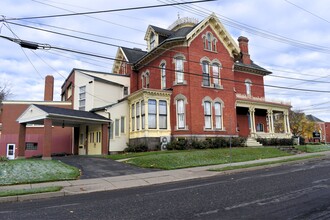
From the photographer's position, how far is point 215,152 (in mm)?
21234

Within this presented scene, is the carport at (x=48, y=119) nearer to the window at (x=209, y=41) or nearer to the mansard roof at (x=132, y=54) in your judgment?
the mansard roof at (x=132, y=54)

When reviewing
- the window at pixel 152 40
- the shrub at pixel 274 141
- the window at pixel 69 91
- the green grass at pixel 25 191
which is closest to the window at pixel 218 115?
the shrub at pixel 274 141

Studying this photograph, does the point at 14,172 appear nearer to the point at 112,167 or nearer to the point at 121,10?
the point at 112,167

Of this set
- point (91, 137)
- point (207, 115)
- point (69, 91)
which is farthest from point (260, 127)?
point (69, 91)

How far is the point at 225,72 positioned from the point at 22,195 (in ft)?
76.7

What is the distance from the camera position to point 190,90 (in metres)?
26.1

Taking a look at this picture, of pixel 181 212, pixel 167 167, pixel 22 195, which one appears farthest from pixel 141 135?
pixel 181 212

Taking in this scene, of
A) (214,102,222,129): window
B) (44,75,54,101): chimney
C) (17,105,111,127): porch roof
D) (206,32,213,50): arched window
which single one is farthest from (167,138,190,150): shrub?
(44,75,54,101): chimney

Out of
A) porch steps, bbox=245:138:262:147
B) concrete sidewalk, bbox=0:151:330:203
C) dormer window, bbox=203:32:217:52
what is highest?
dormer window, bbox=203:32:217:52

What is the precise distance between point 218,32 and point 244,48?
29.1 feet

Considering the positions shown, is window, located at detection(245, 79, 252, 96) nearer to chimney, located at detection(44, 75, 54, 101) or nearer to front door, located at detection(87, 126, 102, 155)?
front door, located at detection(87, 126, 102, 155)

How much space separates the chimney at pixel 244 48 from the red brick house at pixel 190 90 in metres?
3.27

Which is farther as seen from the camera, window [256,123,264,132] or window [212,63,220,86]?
window [256,123,264,132]

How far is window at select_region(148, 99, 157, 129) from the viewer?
2527 cm
